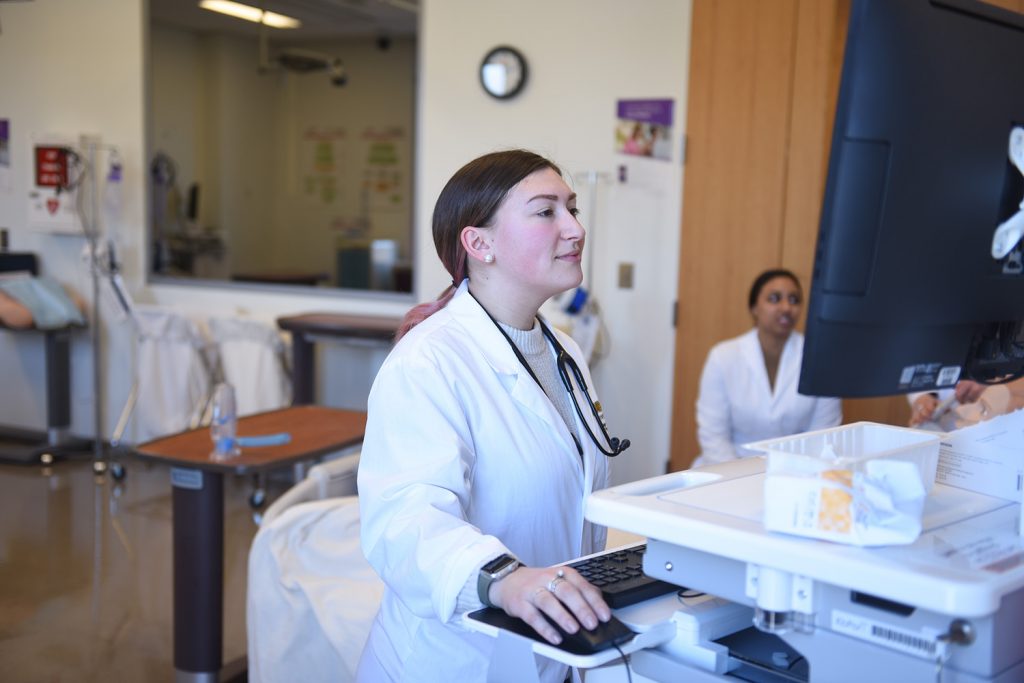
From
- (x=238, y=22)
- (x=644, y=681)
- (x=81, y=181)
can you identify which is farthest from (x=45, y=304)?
(x=644, y=681)

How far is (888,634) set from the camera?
3.46 feet

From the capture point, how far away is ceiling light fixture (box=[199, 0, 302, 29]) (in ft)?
24.1

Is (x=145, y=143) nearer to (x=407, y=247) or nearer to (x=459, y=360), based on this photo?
(x=407, y=247)

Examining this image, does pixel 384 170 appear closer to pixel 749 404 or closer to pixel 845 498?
pixel 749 404

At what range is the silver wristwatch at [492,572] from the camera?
131 centimetres

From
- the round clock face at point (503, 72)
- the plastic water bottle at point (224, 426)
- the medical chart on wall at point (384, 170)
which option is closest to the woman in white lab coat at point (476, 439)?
the plastic water bottle at point (224, 426)

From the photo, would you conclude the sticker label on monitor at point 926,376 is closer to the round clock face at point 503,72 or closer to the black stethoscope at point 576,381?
the black stethoscope at point 576,381

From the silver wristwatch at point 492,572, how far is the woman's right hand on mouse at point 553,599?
18 mm

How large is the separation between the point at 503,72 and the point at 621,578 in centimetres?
417

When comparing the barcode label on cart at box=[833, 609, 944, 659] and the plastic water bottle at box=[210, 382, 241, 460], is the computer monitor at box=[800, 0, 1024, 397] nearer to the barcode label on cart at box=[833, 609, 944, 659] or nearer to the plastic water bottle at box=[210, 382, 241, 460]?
the barcode label on cart at box=[833, 609, 944, 659]

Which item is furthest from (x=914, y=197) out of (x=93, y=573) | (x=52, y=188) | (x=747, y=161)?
(x=52, y=188)

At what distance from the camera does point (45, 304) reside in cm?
606

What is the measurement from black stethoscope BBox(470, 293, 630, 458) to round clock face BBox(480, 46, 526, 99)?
11.2ft

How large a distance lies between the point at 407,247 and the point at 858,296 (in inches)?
310
